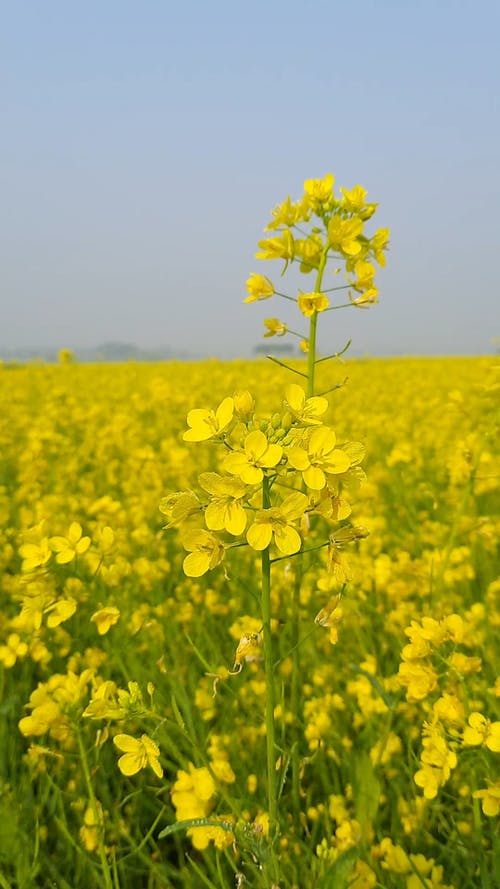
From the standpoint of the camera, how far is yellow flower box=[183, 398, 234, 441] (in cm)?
100

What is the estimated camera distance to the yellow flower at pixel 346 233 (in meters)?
1.54

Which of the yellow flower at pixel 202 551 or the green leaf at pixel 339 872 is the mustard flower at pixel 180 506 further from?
the green leaf at pixel 339 872

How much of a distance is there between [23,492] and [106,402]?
5.03 metres

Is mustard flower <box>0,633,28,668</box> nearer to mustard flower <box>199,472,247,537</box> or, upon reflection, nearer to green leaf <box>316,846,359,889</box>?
green leaf <box>316,846,359,889</box>

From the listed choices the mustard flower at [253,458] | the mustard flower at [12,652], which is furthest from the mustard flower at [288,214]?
the mustard flower at [12,652]

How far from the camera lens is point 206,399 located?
310 inches

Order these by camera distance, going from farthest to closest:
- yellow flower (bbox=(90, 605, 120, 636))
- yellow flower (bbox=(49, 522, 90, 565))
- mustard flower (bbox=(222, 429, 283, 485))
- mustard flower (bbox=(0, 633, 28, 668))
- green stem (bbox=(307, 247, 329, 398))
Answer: mustard flower (bbox=(0, 633, 28, 668)) → green stem (bbox=(307, 247, 329, 398)) → yellow flower (bbox=(49, 522, 90, 565)) → yellow flower (bbox=(90, 605, 120, 636)) → mustard flower (bbox=(222, 429, 283, 485))

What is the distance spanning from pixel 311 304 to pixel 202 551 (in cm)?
74

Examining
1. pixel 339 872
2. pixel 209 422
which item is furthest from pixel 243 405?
pixel 339 872

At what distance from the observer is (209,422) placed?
1033 mm

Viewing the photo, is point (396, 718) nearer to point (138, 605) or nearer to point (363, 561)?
point (363, 561)

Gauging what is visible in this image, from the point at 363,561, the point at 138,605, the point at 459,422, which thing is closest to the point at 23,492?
the point at 138,605

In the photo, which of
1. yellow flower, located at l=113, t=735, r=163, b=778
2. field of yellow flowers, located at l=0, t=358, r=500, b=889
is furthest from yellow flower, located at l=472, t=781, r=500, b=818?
yellow flower, located at l=113, t=735, r=163, b=778

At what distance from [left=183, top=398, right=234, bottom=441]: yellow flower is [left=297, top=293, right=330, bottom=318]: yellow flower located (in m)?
0.56
